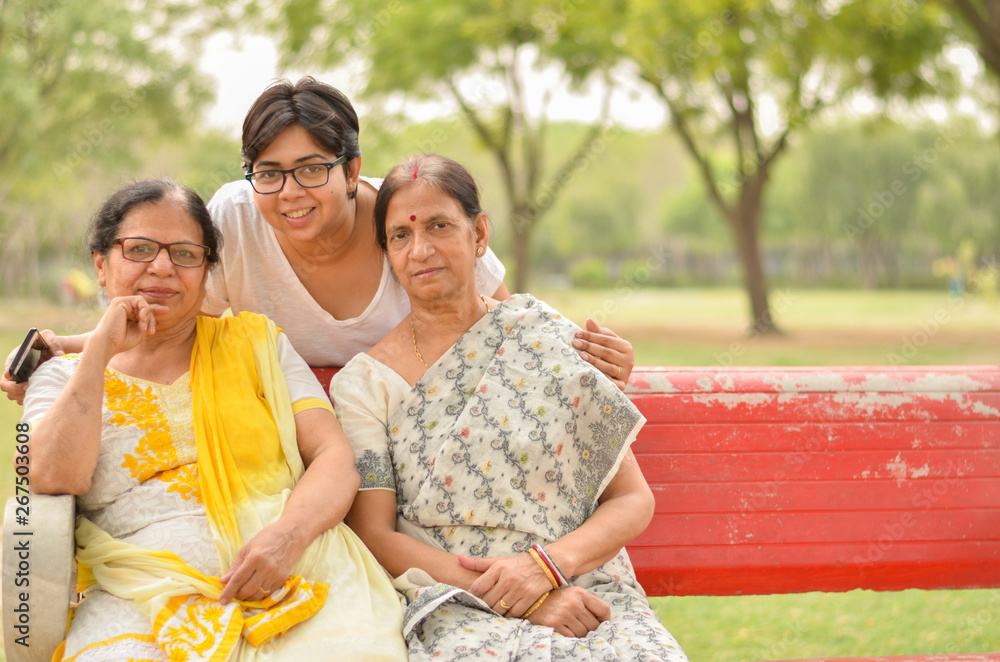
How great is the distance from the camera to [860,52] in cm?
1342

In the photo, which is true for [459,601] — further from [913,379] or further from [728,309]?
[728,309]

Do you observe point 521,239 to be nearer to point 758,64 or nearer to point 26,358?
point 758,64

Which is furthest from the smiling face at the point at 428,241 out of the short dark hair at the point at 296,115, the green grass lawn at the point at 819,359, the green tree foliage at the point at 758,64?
the green tree foliage at the point at 758,64

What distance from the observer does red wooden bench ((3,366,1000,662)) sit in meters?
2.81

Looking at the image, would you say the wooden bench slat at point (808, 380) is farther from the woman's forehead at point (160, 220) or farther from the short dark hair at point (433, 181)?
the woman's forehead at point (160, 220)

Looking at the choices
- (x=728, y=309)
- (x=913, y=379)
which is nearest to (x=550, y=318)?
(x=913, y=379)

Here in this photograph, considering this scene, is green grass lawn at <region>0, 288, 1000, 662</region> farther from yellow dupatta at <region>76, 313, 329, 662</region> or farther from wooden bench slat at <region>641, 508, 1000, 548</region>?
yellow dupatta at <region>76, 313, 329, 662</region>

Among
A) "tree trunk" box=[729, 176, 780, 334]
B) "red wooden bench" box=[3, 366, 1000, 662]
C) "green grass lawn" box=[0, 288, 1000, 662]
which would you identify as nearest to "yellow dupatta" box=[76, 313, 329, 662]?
"red wooden bench" box=[3, 366, 1000, 662]

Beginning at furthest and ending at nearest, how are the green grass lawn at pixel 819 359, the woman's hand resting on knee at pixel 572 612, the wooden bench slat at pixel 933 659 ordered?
the green grass lawn at pixel 819 359, the wooden bench slat at pixel 933 659, the woman's hand resting on knee at pixel 572 612

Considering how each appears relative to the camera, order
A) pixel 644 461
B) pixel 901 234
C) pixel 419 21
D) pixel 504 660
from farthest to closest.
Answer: pixel 901 234 → pixel 419 21 → pixel 644 461 → pixel 504 660

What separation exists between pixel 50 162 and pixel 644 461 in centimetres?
2041

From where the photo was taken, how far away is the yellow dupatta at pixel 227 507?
203 centimetres

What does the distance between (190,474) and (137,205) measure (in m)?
0.71

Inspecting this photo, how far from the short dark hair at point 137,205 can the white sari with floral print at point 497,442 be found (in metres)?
0.55
